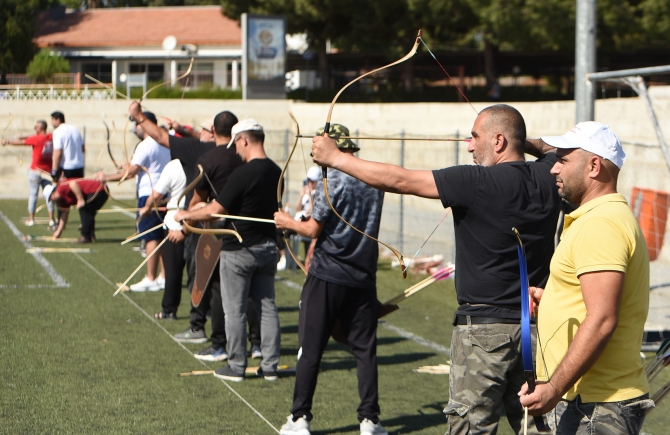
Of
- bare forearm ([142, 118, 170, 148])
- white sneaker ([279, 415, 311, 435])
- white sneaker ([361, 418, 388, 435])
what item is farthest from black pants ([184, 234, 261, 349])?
white sneaker ([361, 418, 388, 435])

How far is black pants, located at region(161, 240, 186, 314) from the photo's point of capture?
29.4 feet

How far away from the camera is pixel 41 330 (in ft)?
27.3

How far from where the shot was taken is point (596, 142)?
3.24 m

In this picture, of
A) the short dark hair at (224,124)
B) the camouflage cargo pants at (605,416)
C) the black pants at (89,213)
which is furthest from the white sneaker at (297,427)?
the black pants at (89,213)

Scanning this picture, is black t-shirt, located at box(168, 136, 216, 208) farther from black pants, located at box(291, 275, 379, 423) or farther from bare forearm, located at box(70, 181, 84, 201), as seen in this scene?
bare forearm, located at box(70, 181, 84, 201)

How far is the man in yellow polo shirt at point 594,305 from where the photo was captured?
3.09 m

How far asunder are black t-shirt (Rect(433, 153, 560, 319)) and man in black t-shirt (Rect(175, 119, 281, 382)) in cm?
289

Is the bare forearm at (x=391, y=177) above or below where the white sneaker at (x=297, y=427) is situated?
above

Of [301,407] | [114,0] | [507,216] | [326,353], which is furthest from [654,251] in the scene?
[114,0]

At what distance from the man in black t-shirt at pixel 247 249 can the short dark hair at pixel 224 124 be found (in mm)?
629

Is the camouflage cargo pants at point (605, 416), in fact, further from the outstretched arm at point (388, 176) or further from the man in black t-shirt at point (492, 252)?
the outstretched arm at point (388, 176)

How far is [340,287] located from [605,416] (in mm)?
2695

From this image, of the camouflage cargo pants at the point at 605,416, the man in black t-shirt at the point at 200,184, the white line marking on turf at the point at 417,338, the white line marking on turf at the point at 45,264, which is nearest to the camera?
the camouflage cargo pants at the point at 605,416

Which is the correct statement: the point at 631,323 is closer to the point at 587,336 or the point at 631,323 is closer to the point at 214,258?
the point at 587,336
